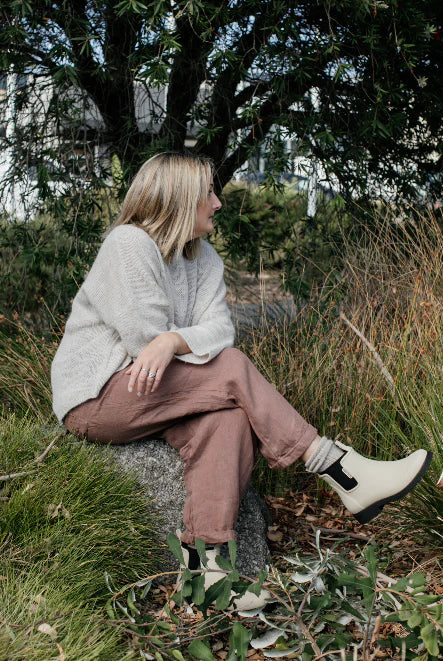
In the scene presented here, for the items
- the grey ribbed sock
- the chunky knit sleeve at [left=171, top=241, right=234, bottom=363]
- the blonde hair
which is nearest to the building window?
the blonde hair

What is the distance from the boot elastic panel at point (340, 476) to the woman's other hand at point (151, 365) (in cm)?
68

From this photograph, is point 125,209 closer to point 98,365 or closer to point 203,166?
point 203,166

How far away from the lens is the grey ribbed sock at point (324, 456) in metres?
2.54

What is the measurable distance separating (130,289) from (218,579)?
3.52ft

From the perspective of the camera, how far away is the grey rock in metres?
2.71

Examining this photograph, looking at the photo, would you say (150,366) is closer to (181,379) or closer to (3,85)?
(181,379)

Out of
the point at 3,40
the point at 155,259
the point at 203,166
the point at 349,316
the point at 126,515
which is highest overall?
the point at 3,40

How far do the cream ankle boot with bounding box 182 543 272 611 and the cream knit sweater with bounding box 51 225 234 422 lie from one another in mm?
670

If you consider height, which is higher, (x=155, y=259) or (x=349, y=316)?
(x=155, y=259)

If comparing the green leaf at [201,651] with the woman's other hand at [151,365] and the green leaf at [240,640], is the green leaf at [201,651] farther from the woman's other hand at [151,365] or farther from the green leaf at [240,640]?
the woman's other hand at [151,365]

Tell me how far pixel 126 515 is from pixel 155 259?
0.97 m

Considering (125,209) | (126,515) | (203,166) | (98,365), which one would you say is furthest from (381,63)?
(126,515)

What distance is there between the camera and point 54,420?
10.8ft

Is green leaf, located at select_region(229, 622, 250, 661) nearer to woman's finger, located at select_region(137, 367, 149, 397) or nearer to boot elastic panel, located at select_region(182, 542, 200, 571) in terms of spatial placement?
boot elastic panel, located at select_region(182, 542, 200, 571)
